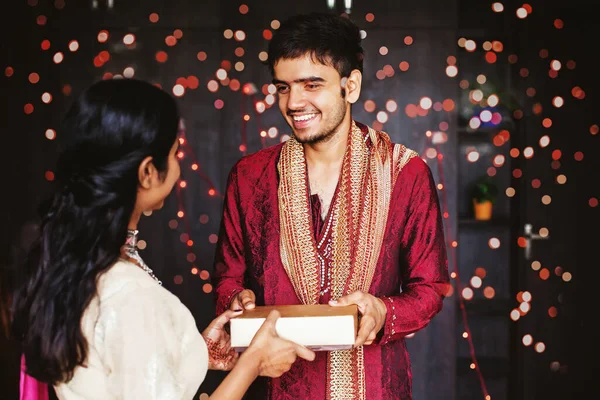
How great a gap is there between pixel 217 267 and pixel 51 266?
999mm

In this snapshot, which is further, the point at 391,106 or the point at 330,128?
the point at 391,106

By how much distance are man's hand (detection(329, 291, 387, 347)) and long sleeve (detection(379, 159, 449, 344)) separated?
7cm

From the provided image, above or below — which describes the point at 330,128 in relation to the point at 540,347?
above

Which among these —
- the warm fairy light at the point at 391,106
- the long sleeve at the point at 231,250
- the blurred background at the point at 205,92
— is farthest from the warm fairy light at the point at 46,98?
the long sleeve at the point at 231,250

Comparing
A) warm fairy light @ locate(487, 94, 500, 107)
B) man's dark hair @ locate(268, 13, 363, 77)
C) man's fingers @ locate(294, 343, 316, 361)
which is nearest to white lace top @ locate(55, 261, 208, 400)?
man's fingers @ locate(294, 343, 316, 361)

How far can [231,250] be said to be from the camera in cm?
228

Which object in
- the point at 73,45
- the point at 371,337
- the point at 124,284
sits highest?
the point at 73,45

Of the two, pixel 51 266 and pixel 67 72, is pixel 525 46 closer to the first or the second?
pixel 67 72

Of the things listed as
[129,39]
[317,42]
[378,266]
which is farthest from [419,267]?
[129,39]

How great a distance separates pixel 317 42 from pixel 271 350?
103cm

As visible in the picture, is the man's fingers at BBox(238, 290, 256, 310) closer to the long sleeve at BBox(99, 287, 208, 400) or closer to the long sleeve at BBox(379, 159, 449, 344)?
the long sleeve at BBox(379, 159, 449, 344)

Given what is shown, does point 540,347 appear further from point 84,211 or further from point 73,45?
point 84,211

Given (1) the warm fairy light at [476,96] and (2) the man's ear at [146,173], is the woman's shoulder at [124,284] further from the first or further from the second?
(1) the warm fairy light at [476,96]

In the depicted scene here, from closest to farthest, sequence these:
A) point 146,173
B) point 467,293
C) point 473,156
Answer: point 146,173 → point 467,293 → point 473,156
